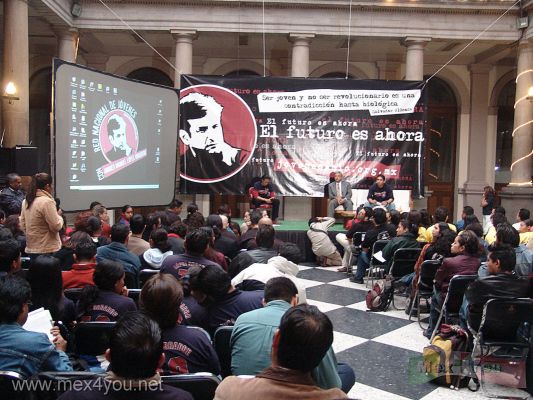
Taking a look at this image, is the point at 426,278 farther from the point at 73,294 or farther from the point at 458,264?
the point at 73,294

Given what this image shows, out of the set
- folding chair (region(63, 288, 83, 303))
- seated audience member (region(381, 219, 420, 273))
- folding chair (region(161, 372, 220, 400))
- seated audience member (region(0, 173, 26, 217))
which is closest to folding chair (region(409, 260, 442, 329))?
seated audience member (region(381, 219, 420, 273))

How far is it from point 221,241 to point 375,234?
2310 millimetres

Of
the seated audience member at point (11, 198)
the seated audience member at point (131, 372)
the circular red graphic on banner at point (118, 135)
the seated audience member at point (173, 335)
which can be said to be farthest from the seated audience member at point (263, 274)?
the seated audience member at point (11, 198)

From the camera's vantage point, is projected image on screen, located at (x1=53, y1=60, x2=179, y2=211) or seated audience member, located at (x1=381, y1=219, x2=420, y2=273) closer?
projected image on screen, located at (x1=53, y1=60, x2=179, y2=211)

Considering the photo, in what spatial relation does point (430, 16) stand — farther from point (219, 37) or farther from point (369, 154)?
point (219, 37)

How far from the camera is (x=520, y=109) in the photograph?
36.4ft

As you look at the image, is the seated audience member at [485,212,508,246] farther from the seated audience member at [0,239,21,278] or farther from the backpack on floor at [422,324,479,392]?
the seated audience member at [0,239,21,278]

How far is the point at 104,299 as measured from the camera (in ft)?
9.07

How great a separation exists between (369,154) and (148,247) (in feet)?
21.1

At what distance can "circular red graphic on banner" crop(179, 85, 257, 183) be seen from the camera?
9.56 metres

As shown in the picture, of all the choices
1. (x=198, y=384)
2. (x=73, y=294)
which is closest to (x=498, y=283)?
(x=198, y=384)

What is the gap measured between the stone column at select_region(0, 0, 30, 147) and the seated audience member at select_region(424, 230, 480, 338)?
7.45 m

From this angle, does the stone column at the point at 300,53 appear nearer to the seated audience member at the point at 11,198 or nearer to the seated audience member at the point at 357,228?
the seated audience member at the point at 357,228

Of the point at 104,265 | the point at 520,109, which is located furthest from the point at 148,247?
the point at 520,109
